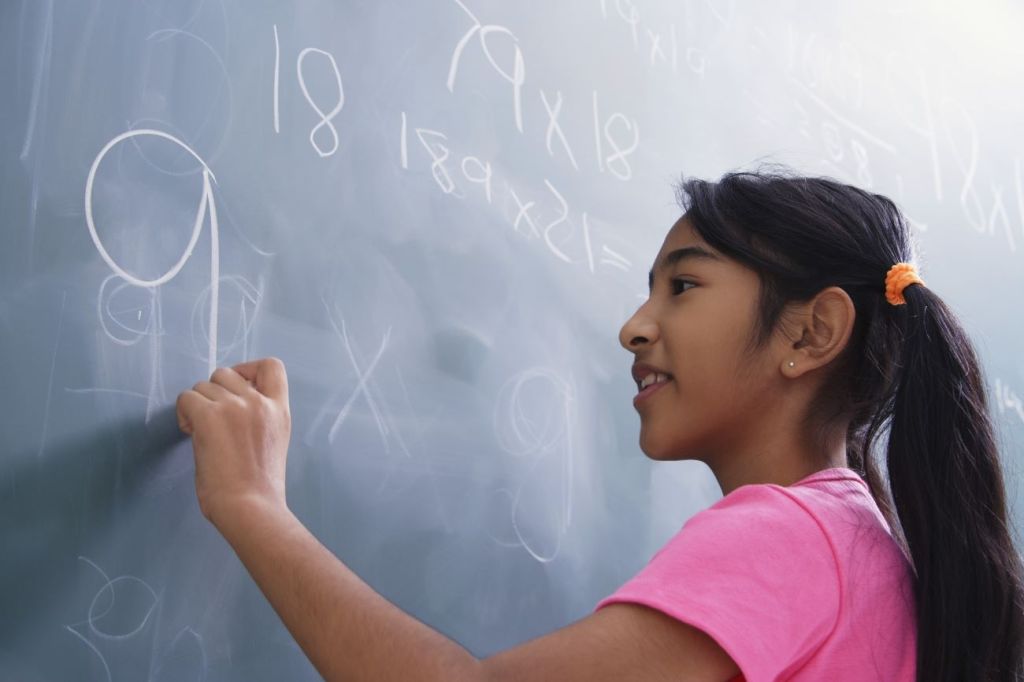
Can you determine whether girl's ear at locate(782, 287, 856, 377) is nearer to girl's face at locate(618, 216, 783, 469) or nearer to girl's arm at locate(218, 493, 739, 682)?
girl's face at locate(618, 216, 783, 469)

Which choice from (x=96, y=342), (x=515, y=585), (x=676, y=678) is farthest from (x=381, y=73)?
(x=676, y=678)

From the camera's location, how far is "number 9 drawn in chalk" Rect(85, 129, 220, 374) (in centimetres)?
75

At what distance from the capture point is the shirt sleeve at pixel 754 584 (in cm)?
59

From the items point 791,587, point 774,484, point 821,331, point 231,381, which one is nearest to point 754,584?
point 791,587

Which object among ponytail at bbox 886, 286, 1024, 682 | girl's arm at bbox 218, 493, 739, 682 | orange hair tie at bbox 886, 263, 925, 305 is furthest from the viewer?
orange hair tie at bbox 886, 263, 925, 305

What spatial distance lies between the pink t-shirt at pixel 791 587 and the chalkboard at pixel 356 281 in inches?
12.4

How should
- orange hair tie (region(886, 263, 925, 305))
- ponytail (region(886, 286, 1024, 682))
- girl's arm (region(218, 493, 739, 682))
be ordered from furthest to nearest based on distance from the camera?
orange hair tie (region(886, 263, 925, 305)) → ponytail (region(886, 286, 1024, 682)) → girl's arm (region(218, 493, 739, 682))

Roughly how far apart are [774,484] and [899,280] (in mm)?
192

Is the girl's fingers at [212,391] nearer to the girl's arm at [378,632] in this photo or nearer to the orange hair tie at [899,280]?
the girl's arm at [378,632]

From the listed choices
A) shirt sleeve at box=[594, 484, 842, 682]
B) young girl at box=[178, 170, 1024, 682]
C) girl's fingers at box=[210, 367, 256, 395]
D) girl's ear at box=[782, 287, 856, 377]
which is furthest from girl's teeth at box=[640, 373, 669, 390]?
girl's fingers at box=[210, 367, 256, 395]

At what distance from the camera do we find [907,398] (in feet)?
2.51

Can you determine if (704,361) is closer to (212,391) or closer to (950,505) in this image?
(950,505)

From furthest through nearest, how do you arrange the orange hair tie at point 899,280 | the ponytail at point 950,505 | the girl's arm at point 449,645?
1. the orange hair tie at point 899,280
2. the ponytail at point 950,505
3. the girl's arm at point 449,645

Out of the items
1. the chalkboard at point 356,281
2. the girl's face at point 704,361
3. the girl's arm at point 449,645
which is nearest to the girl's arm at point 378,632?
the girl's arm at point 449,645
